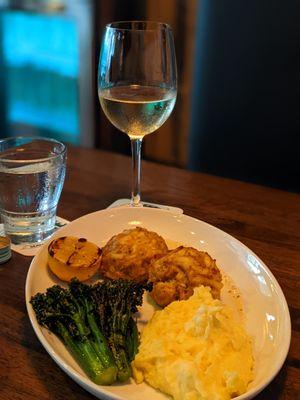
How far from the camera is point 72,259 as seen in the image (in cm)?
86

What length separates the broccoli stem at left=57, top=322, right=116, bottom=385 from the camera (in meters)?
0.65

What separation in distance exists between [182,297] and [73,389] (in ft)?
0.76

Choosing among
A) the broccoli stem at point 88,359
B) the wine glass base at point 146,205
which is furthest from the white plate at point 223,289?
the wine glass base at point 146,205

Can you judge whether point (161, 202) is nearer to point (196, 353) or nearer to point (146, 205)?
point (146, 205)

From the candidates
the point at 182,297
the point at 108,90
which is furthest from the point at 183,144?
the point at 182,297

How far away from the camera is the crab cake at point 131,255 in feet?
Answer: 2.90

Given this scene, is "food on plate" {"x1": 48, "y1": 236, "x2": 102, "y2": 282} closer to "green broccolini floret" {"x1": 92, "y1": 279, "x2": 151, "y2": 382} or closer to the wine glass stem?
"green broccolini floret" {"x1": 92, "y1": 279, "x2": 151, "y2": 382}

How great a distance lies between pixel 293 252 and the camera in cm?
106

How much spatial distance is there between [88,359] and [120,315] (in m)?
0.09

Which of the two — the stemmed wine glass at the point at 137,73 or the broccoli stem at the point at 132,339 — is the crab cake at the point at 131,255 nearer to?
the broccoli stem at the point at 132,339

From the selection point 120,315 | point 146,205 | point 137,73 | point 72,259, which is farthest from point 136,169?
point 120,315

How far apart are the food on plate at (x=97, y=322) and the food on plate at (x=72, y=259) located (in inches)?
2.3

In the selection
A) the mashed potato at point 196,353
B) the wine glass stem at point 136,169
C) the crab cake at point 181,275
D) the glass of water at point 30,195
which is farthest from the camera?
the wine glass stem at point 136,169

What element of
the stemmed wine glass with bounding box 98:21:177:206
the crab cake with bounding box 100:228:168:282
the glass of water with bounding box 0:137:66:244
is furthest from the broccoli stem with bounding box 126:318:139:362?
the stemmed wine glass with bounding box 98:21:177:206
